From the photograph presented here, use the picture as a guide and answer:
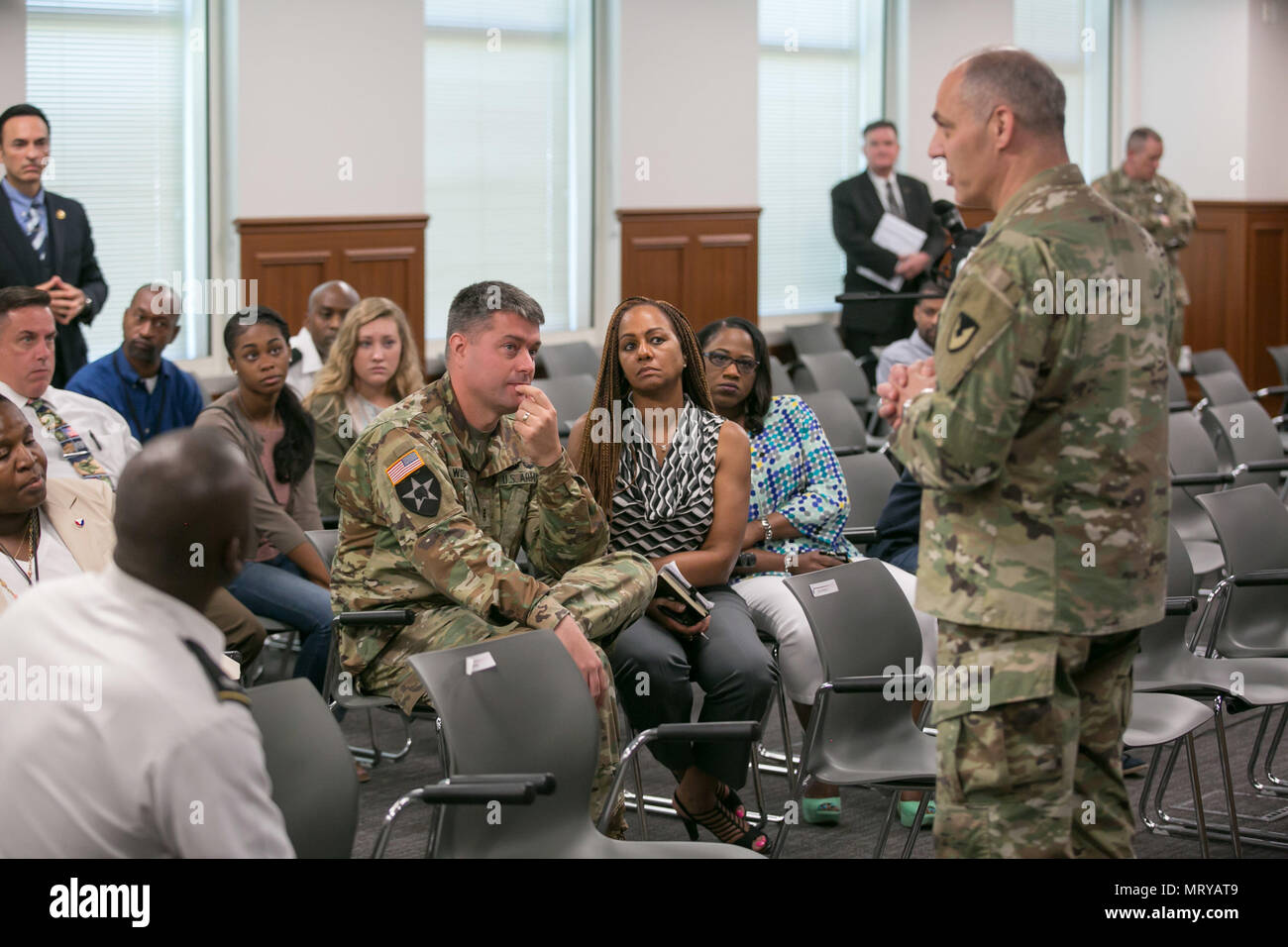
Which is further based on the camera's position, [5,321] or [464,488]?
[5,321]

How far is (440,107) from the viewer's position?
7.64 metres

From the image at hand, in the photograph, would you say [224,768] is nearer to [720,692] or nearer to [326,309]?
[720,692]

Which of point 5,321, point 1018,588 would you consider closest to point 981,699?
point 1018,588

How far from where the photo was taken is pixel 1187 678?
365 cm

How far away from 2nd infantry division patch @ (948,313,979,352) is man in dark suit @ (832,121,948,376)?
653 centimetres

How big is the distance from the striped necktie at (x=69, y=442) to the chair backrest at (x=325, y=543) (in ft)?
1.81

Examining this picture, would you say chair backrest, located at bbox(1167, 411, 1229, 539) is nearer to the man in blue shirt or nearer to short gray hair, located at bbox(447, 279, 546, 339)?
short gray hair, located at bbox(447, 279, 546, 339)

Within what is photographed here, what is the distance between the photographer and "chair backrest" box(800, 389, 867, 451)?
581cm

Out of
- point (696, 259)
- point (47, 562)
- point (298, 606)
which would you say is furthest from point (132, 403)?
point (696, 259)

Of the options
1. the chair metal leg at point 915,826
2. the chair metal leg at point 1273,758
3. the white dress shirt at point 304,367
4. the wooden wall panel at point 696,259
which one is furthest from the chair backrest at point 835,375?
the chair metal leg at point 915,826

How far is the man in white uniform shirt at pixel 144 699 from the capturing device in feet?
5.01

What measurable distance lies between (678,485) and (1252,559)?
1644mm

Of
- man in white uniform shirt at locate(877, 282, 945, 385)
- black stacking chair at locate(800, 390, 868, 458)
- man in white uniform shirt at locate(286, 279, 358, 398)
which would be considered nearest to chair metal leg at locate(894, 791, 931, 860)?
man in white uniform shirt at locate(877, 282, 945, 385)

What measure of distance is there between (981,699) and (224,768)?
116 centimetres
